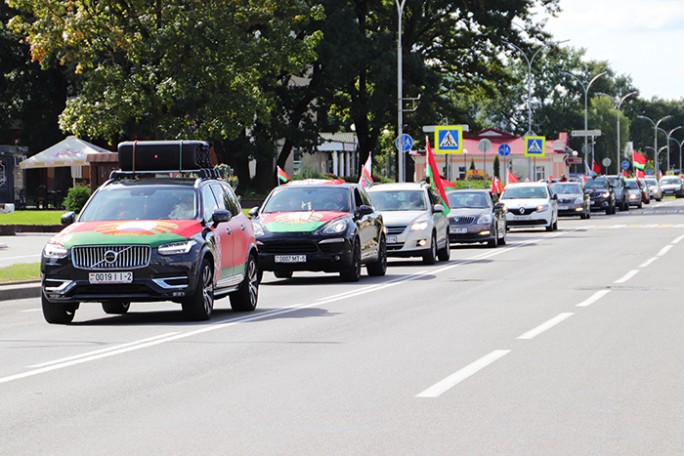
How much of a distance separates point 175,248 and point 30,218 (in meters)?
30.8

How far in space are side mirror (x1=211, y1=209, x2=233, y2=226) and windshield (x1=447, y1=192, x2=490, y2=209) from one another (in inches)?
776

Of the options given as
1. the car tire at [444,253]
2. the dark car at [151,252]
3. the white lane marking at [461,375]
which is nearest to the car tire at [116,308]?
the dark car at [151,252]

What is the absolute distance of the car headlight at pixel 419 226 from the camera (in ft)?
92.2

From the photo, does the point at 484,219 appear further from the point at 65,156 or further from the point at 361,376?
the point at 361,376

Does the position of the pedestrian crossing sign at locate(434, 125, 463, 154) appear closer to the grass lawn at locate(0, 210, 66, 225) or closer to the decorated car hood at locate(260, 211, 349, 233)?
the grass lawn at locate(0, 210, 66, 225)

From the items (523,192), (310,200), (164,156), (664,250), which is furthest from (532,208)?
(164,156)

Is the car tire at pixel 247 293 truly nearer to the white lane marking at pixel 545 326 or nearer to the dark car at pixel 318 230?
the white lane marking at pixel 545 326

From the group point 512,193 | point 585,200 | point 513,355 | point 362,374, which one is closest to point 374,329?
point 513,355

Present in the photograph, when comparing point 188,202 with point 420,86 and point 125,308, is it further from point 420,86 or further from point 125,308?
point 420,86

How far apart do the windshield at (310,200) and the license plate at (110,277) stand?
8.94 meters

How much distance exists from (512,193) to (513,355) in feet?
116

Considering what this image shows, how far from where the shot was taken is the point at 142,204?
16562 millimetres

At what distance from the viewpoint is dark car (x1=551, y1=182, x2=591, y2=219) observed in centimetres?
5794

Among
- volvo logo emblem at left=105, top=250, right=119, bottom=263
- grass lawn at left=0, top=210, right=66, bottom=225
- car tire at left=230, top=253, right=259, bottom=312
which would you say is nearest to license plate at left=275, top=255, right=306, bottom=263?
car tire at left=230, top=253, right=259, bottom=312
